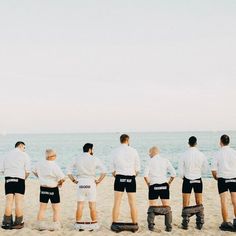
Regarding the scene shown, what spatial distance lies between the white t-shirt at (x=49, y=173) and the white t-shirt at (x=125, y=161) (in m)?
1.25

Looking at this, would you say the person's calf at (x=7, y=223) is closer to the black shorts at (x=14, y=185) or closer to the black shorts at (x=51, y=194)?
the black shorts at (x=14, y=185)

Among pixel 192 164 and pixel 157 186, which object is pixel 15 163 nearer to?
pixel 157 186

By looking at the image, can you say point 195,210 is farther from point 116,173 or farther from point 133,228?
point 116,173

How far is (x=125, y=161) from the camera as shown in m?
8.50

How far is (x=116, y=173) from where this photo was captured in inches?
337

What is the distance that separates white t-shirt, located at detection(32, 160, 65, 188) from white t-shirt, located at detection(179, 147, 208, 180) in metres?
2.81

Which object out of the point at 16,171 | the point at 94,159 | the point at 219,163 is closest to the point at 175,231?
the point at 219,163

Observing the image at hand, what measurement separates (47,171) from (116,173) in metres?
1.58

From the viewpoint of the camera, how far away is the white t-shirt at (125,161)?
27.9 ft

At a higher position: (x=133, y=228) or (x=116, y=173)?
(x=116, y=173)

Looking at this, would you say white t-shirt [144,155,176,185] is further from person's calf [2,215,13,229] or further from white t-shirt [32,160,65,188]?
person's calf [2,215,13,229]

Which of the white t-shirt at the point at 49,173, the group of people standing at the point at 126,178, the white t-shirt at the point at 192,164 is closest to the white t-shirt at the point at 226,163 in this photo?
the group of people standing at the point at 126,178

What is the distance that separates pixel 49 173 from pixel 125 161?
68.8 inches

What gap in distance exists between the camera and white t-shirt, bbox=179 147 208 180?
859cm
